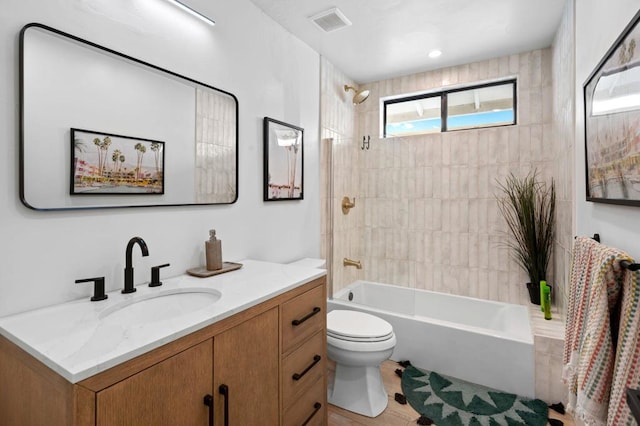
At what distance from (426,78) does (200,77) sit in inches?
93.6

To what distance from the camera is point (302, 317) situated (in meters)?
1.49

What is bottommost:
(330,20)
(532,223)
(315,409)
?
(315,409)

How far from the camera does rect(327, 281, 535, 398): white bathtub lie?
2.15 metres

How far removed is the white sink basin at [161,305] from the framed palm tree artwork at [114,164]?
456 mm

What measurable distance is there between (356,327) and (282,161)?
4.06 feet

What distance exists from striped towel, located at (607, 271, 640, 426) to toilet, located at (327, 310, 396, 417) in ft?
3.93

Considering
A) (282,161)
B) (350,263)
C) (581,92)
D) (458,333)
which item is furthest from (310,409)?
(581,92)

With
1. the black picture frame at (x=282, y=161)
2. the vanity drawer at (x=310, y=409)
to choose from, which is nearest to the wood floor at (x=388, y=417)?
the vanity drawer at (x=310, y=409)

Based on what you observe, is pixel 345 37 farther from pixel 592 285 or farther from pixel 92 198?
pixel 592 285

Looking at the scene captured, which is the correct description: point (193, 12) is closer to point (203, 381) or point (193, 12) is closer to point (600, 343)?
point (203, 381)

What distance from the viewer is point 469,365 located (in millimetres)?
2297

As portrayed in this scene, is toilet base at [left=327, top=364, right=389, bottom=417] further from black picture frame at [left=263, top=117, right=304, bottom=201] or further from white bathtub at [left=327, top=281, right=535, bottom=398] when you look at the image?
black picture frame at [left=263, top=117, right=304, bottom=201]

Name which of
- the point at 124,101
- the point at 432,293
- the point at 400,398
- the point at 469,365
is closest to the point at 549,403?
the point at 469,365

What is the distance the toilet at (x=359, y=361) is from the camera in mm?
1939
